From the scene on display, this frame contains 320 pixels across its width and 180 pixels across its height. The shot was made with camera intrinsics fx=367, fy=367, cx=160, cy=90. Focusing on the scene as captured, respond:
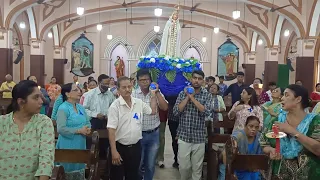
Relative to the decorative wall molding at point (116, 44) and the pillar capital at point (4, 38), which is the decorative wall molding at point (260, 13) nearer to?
the decorative wall molding at point (116, 44)

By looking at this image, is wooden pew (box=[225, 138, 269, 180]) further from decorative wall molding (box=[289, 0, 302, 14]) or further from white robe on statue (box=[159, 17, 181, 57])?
decorative wall molding (box=[289, 0, 302, 14])

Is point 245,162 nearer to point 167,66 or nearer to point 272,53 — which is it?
point 167,66

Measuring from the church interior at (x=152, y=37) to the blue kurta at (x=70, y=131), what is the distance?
29.3 ft

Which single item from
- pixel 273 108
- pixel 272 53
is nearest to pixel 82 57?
pixel 272 53

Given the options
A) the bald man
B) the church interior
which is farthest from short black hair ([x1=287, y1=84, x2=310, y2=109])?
the church interior

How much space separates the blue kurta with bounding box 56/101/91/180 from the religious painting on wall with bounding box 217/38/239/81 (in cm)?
2019

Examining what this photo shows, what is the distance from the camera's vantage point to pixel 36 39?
58.8ft

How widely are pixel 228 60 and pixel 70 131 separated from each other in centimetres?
2057

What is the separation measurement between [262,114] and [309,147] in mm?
2402

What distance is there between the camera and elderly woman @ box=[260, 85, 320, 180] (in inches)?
118

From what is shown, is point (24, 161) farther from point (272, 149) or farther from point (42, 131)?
point (272, 149)

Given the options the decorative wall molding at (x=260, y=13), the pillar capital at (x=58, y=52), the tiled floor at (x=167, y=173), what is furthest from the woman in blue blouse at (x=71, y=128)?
the pillar capital at (x=58, y=52)

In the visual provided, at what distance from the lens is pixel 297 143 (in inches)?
123

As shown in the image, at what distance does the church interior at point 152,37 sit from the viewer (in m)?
14.5
